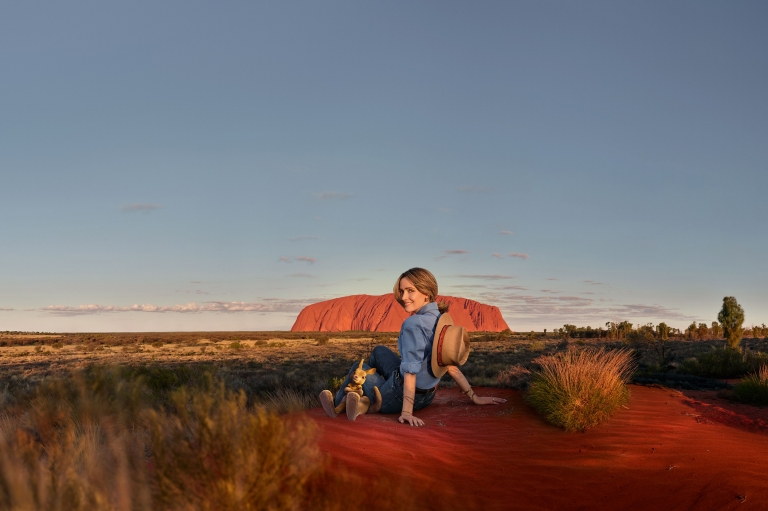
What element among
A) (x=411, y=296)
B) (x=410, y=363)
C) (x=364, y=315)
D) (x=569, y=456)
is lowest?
(x=569, y=456)

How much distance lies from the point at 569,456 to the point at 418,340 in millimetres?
2136

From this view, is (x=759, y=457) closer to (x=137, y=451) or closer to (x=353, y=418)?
(x=353, y=418)

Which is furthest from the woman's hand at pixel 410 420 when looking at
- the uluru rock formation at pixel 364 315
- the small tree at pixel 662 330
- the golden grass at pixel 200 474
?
the uluru rock formation at pixel 364 315

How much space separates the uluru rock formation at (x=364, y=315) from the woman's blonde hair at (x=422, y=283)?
448 feet

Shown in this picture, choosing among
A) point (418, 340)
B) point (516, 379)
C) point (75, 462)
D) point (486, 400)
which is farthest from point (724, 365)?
point (75, 462)

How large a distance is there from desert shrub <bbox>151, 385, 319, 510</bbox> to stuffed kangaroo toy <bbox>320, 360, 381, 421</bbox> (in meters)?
3.20

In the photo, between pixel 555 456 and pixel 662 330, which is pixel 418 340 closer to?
pixel 555 456

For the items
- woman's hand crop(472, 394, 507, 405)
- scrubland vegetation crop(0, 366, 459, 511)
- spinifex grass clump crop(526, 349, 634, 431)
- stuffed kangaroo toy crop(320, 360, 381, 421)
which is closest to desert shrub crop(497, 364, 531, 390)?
woman's hand crop(472, 394, 507, 405)

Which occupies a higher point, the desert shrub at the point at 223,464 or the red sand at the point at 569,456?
the desert shrub at the point at 223,464

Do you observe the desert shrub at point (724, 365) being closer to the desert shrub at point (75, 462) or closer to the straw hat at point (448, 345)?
the straw hat at point (448, 345)

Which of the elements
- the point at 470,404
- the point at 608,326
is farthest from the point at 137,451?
the point at 608,326

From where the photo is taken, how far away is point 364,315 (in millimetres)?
159250

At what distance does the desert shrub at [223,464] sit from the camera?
3418 millimetres

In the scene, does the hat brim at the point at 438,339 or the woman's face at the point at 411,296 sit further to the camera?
the woman's face at the point at 411,296
